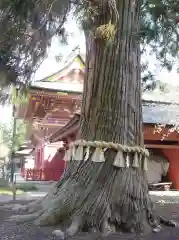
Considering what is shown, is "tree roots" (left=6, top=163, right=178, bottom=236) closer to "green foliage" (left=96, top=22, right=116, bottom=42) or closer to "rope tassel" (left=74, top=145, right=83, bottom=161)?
"rope tassel" (left=74, top=145, right=83, bottom=161)

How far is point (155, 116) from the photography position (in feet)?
36.3

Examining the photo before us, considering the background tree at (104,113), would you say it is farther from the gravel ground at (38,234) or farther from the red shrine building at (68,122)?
the red shrine building at (68,122)

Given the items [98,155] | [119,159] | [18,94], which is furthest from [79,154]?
[18,94]

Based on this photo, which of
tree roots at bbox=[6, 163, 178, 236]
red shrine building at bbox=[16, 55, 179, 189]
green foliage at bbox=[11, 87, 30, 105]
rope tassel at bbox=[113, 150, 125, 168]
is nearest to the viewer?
tree roots at bbox=[6, 163, 178, 236]

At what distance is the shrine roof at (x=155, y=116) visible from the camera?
10.5 meters

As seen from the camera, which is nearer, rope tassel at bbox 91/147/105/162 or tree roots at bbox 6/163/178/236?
tree roots at bbox 6/163/178/236

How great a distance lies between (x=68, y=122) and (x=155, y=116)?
2.68 m

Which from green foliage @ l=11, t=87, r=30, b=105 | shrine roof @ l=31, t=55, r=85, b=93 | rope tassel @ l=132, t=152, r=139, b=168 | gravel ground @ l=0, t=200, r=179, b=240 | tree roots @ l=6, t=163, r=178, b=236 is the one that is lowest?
gravel ground @ l=0, t=200, r=179, b=240

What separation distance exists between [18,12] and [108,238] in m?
2.50

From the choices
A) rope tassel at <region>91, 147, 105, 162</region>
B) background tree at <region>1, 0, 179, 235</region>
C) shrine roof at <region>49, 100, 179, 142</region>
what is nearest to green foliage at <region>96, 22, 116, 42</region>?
background tree at <region>1, 0, 179, 235</region>

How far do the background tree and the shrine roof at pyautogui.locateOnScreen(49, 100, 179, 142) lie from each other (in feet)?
17.5

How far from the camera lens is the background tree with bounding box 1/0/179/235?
3.92m

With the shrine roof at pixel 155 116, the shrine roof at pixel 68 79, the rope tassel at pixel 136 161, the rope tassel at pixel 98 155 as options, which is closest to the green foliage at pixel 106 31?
the rope tassel at pixel 98 155

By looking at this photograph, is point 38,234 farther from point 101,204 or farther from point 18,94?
point 18,94
